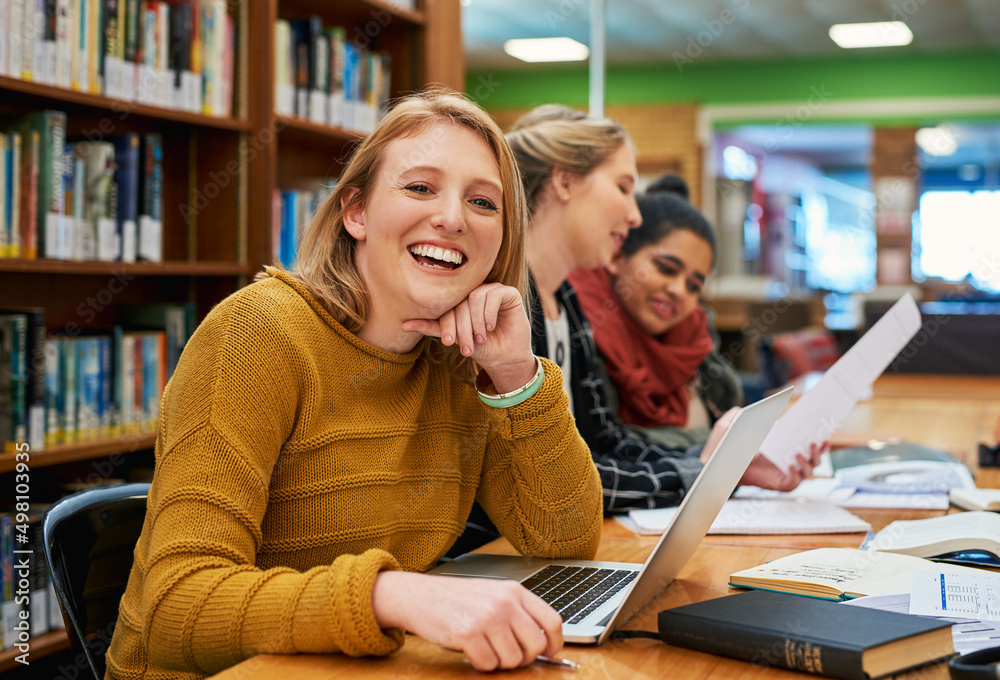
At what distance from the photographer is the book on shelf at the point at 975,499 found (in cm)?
147

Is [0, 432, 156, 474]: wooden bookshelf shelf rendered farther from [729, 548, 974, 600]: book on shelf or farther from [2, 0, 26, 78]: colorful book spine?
[729, 548, 974, 600]: book on shelf

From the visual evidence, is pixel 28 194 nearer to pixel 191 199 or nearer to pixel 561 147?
pixel 191 199

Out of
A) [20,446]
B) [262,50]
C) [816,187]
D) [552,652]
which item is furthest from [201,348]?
[816,187]

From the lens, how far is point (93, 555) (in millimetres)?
1192

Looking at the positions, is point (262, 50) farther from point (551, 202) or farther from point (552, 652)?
point (552, 652)

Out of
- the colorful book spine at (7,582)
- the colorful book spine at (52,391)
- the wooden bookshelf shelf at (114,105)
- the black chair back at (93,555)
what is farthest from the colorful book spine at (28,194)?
the black chair back at (93,555)

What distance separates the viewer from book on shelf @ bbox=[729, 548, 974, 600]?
1.00 metres

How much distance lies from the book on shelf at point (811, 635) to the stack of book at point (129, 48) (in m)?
1.89

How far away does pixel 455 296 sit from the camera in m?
1.14

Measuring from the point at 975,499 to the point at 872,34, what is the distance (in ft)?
22.9

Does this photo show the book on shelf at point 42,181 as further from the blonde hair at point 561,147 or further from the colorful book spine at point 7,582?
the blonde hair at point 561,147

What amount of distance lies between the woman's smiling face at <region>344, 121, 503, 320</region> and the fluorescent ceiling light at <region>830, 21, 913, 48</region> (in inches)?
279

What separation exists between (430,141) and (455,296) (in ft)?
0.63

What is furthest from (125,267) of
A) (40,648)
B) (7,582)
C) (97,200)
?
(40,648)
